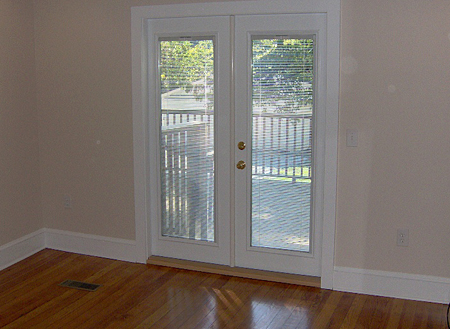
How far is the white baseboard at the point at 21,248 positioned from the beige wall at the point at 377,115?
549 mm

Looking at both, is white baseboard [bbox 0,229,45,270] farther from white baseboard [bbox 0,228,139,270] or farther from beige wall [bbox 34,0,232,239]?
beige wall [bbox 34,0,232,239]

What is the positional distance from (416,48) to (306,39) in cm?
77

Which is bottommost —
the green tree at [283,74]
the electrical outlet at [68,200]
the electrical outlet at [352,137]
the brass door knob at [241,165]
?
the electrical outlet at [68,200]

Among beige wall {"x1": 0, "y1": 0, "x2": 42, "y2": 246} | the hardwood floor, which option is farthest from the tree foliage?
the hardwood floor

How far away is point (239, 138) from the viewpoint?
399cm

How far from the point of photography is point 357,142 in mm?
3605

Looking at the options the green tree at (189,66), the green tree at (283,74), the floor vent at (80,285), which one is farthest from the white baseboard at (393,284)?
the floor vent at (80,285)

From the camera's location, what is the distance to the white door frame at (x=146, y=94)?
359 cm

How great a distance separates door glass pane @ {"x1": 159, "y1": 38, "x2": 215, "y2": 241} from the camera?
405 centimetres

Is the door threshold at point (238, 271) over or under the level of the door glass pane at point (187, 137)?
under

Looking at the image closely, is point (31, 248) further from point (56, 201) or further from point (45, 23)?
point (45, 23)

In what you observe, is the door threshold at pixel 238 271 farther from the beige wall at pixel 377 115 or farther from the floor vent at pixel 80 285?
the floor vent at pixel 80 285

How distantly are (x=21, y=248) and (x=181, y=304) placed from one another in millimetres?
1715

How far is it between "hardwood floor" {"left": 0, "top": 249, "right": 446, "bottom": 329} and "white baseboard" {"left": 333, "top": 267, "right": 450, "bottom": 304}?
59 millimetres
